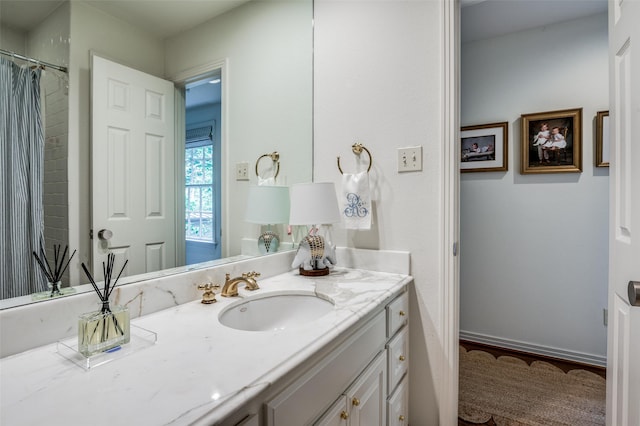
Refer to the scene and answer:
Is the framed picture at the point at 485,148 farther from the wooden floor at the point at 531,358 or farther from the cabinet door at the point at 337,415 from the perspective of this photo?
the cabinet door at the point at 337,415

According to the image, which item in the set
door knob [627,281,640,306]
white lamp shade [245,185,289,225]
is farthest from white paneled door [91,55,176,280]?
door knob [627,281,640,306]

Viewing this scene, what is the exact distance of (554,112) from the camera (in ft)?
7.47

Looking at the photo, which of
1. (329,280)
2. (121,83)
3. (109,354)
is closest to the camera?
(109,354)

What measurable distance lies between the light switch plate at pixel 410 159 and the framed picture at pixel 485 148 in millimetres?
1357

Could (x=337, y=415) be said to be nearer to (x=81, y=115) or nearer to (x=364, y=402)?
(x=364, y=402)

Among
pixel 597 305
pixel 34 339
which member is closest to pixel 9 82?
pixel 34 339

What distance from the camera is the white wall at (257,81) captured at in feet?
4.09

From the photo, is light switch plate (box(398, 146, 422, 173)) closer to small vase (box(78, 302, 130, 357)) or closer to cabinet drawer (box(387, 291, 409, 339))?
cabinet drawer (box(387, 291, 409, 339))

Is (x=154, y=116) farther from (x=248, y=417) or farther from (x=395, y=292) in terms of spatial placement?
(x=395, y=292)

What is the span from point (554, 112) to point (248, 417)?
2.63 metres

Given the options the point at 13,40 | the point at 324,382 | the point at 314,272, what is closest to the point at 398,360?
the point at 314,272

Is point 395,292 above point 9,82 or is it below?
below

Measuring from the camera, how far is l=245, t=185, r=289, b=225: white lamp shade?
4.89 ft

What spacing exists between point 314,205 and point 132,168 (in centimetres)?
71
